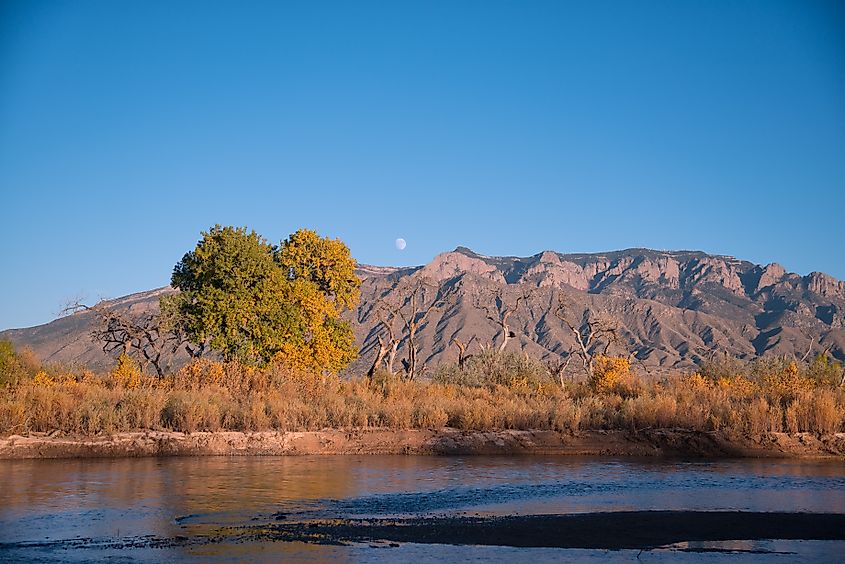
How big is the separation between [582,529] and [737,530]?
2.13 metres

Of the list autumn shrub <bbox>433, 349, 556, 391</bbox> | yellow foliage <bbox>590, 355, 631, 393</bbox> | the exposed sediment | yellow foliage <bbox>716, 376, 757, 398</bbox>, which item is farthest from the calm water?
autumn shrub <bbox>433, 349, 556, 391</bbox>

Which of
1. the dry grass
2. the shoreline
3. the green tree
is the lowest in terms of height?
the shoreline

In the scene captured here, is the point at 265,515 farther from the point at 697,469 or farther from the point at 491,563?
the point at 697,469

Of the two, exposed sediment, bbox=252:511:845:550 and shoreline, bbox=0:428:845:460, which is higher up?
shoreline, bbox=0:428:845:460

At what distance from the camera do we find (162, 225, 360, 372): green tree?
32.0 m

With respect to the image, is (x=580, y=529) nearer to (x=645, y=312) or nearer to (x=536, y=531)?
(x=536, y=531)

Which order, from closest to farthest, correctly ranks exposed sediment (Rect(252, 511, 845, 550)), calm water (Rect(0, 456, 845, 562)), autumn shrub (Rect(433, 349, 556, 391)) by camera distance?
calm water (Rect(0, 456, 845, 562)) < exposed sediment (Rect(252, 511, 845, 550)) < autumn shrub (Rect(433, 349, 556, 391))

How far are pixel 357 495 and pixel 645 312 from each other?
129 meters

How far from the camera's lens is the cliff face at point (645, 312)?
118m

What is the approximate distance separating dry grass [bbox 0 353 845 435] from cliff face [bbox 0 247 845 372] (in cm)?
6057

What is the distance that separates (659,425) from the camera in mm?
24016

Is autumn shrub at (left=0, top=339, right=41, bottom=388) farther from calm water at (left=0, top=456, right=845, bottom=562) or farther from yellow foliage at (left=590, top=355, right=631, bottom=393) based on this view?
yellow foliage at (left=590, top=355, right=631, bottom=393)

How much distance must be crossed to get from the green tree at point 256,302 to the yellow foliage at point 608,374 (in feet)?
33.7

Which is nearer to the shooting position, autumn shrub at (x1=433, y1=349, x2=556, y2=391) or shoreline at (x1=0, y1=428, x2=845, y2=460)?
shoreline at (x1=0, y1=428, x2=845, y2=460)
